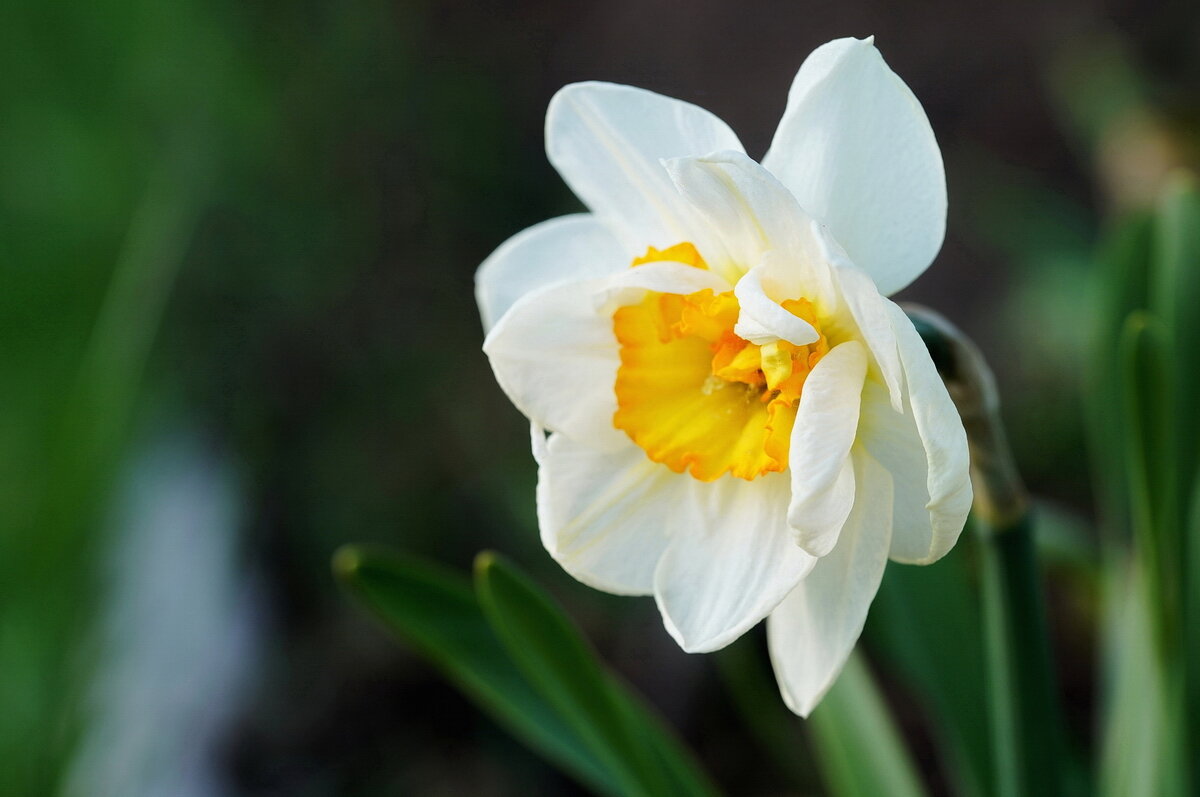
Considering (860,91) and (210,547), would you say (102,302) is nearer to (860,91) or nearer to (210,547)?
(210,547)

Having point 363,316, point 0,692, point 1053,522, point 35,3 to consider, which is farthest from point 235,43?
point 1053,522

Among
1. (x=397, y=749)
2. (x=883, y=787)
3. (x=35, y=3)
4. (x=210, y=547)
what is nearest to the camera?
(x=883, y=787)

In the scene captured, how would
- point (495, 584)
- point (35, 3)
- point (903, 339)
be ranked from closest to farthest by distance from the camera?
1. point (903, 339)
2. point (495, 584)
3. point (35, 3)

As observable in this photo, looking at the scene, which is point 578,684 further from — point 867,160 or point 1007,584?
point 867,160

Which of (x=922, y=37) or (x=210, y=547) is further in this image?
(x=922, y=37)

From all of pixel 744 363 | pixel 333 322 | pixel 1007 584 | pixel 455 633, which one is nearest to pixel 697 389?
pixel 744 363

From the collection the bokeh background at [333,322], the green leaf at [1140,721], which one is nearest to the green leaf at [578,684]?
the green leaf at [1140,721]

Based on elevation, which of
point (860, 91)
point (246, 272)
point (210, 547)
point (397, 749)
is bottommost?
point (397, 749)
